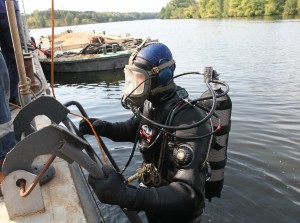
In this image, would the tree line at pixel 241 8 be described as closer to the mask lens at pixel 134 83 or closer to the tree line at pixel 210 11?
the tree line at pixel 210 11

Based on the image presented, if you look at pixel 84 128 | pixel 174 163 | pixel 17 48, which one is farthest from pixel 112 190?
pixel 17 48

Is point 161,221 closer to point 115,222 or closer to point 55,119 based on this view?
point 55,119

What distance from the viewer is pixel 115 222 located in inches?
183

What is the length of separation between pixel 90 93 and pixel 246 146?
8.80m

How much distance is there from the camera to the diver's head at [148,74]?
2633 mm

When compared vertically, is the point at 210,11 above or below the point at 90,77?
above

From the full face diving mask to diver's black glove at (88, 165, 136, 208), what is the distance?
72cm

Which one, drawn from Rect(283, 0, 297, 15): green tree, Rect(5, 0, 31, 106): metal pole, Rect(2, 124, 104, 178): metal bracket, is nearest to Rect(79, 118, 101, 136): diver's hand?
Rect(5, 0, 31, 106): metal pole

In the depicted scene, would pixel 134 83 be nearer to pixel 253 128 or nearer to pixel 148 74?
pixel 148 74

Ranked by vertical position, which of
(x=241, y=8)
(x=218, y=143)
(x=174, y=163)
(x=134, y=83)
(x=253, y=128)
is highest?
(x=241, y=8)

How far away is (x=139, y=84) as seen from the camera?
8.63 feet

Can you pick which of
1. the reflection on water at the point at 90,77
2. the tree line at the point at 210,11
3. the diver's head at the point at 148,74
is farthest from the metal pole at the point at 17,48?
the tree line at the point at 210,11

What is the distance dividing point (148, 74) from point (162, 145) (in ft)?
2.10

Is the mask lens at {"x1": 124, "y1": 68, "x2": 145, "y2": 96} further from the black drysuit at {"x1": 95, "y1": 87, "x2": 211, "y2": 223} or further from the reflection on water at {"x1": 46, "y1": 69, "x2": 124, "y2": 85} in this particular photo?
the reflection on water at {"x1": 46, "y1": 69, "x2": 124, "y2": 85}
